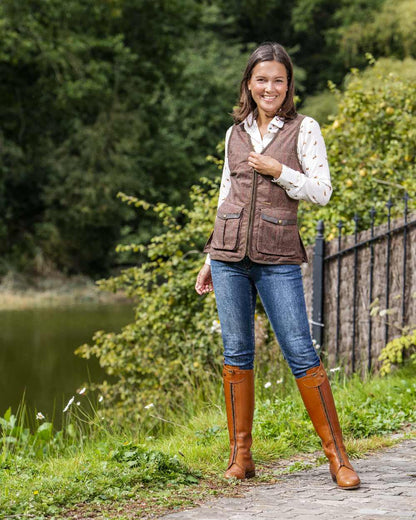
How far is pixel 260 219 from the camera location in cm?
377

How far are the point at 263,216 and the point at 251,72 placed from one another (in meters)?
0.71

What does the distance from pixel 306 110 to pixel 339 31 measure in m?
4.64

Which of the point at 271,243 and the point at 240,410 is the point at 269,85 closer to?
the point at 271,243

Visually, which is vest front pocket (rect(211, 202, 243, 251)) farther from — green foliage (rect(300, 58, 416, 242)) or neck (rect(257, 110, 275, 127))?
green foliage (rect(300, 58, 416, 242))

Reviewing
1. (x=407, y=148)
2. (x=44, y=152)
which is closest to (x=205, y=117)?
(x=44, y=152)

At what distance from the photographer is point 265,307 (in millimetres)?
3896

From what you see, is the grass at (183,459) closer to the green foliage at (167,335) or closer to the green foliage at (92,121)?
the green foliage at (167,335)

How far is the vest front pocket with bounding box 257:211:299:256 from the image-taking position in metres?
3.76

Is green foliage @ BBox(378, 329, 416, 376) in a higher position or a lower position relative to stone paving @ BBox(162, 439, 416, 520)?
higher

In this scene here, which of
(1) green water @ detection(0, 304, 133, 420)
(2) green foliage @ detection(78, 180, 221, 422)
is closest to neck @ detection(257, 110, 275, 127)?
(2) green foliage @ detection(78, 180, 221, 422)

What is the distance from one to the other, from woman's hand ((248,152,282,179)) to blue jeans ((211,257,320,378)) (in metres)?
0.42

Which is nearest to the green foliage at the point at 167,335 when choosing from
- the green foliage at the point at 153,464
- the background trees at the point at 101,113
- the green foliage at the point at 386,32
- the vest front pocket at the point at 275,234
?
the green foliage at the point at 153,464

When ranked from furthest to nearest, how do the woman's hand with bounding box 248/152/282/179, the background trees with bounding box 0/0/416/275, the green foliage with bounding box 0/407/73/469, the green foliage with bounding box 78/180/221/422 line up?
1. the background trees with bounding box 0/0/416/275
2. the green foliage with bounding box 78/180/221/422
3. the green foliage with bounding box 0/407/73/469
4. the woman's hand with bounding box 248/152/282/179

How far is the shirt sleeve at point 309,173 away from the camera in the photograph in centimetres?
372
